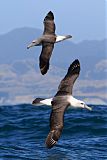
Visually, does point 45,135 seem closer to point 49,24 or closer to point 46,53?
point 49,24

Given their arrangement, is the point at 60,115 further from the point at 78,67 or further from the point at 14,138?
the point at 14,138

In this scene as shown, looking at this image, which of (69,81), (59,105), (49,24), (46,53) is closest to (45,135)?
(49,24)

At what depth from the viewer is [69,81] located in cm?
1477

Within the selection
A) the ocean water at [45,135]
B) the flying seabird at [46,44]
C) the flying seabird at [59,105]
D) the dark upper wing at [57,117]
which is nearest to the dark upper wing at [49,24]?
the flying seabird at [46,44]

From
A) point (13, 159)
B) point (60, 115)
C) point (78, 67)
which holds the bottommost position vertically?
point (13, 159)

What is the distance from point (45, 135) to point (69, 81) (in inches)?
235

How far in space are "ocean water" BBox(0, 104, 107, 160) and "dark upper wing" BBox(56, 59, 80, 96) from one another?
2708mm

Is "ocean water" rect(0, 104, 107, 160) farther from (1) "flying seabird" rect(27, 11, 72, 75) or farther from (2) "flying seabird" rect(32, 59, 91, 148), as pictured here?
(1) "flying seabird" rect(27, 11, 72, 75)

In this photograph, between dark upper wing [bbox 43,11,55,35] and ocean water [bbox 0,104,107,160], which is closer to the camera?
dark upper wing [bbox 43,11,55,35]

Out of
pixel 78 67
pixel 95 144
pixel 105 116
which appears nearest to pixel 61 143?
pixel 95 144

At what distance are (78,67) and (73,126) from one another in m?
7.23

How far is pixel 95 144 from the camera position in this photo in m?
18.7

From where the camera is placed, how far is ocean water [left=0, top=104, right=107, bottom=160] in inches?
668

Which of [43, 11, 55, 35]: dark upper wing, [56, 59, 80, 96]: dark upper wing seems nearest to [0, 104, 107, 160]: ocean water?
[56, 59, 80, 96]: dark upper wing
